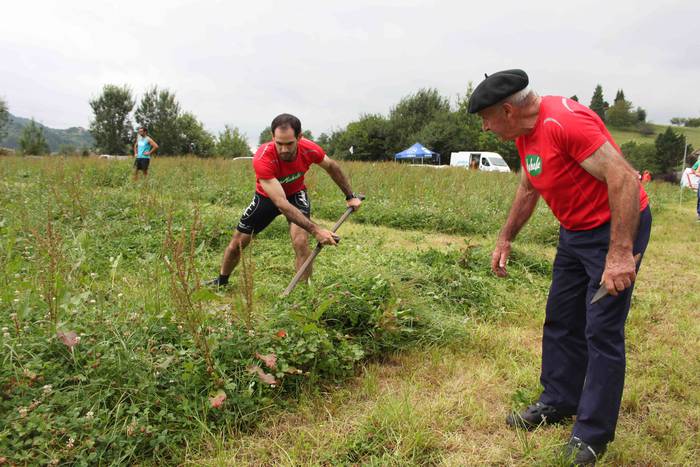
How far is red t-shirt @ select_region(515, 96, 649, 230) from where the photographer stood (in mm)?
1807

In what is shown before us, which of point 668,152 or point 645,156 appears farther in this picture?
point 668,152

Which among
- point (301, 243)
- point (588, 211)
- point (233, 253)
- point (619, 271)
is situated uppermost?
point (588, 211)

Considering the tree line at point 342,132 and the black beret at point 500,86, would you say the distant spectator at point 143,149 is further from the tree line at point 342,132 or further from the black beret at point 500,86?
the tree line at point 342,132

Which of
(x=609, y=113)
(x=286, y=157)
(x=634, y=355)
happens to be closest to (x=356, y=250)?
(x=286, y=157)

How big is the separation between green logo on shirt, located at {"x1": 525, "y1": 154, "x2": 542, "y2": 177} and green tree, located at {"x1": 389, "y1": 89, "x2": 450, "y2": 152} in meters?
41.9

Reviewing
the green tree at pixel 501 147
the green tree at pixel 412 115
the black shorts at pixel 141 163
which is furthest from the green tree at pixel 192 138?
the black shorts at pixel 141 163

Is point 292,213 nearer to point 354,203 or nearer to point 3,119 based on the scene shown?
point 354,203

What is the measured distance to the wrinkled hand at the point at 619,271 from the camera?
1.75 m

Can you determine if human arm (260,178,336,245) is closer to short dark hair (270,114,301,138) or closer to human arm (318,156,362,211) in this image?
short dark hair (270,114,301,138)

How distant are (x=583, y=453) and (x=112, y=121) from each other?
52081mm

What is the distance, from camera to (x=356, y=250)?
5359 millimetres

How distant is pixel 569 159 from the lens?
1896 mm

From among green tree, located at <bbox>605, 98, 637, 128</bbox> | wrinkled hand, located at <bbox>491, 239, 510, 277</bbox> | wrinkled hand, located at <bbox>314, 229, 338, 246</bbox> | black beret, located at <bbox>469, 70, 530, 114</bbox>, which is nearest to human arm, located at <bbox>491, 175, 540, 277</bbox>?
wrinkled hand, located at <bbox>491, 239, 510, 277</bbox>

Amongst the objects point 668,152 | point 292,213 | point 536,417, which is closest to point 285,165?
point 292,213
